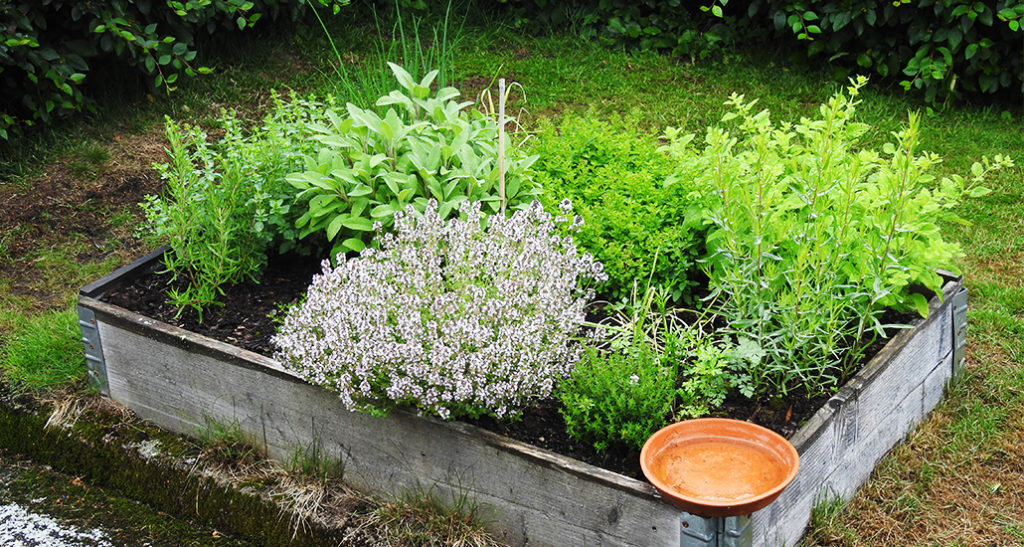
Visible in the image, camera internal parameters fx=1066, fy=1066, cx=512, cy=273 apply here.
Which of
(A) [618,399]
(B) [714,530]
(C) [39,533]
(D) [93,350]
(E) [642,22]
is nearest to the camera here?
(B) [714,530]

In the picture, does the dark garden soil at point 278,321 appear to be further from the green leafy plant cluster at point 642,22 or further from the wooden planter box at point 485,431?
the green leafy plant cluster at point 642,22

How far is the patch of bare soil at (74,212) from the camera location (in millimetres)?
4676

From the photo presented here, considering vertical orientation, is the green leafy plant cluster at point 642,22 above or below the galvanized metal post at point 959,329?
above

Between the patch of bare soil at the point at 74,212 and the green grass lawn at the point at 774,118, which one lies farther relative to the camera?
the patch of bare soil at the point at 74,212

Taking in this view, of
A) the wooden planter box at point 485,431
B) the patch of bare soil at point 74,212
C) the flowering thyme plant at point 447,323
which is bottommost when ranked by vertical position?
the patch of bare soil at point 74,212

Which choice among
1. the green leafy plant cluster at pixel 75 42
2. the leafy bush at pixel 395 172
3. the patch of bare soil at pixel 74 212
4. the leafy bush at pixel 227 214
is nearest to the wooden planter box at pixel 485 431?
the leafy bush at pixel 227 214

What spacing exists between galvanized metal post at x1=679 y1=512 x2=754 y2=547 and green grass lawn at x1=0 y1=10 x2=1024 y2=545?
460 mm

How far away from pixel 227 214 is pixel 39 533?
1.18 meters

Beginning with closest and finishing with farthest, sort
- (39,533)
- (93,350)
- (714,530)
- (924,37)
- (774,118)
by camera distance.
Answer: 1. (714,530)
2. (39,533)
3. (93,350)
4. (924,37)
5. (774,118)

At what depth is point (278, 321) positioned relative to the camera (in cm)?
363

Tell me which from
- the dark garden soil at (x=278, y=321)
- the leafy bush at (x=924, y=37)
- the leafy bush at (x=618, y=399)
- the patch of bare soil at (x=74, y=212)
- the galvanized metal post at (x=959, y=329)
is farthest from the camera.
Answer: the leafy bush at (x=924, y=37)

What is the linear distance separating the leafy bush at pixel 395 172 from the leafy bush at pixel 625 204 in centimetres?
18

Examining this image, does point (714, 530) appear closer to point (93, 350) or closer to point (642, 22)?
point (93, 350)

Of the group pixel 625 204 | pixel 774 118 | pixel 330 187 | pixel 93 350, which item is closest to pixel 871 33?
pixel 774 118
